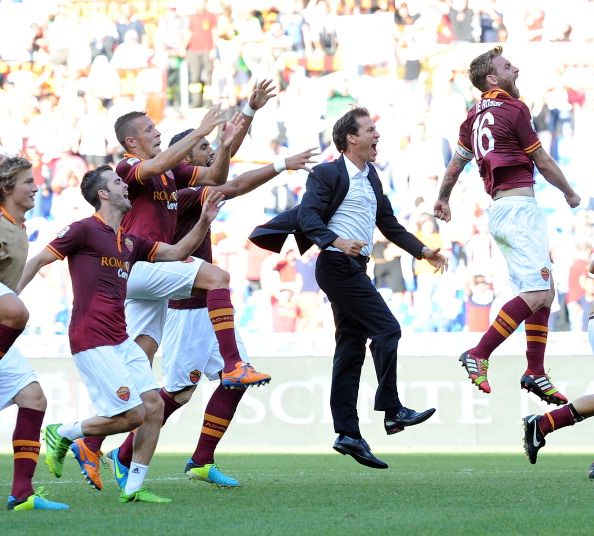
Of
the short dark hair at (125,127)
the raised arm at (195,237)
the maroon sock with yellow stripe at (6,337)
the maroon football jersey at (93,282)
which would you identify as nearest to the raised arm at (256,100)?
the short dark hair at (125,127)

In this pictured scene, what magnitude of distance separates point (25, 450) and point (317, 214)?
2.66 m

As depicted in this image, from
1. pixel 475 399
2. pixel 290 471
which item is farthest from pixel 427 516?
pixel 475 399

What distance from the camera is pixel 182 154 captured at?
7.50m

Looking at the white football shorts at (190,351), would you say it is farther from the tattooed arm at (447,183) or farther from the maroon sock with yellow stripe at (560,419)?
the maroon sock with yellow stripe at (560,419)

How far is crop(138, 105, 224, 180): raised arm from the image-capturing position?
7.47 m

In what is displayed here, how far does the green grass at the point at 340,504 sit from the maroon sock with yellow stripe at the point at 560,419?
0.38 metres

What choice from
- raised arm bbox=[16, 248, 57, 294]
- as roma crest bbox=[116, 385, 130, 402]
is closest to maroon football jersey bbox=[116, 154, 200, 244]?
raised arm bbox=[16, 248, 57, 294]

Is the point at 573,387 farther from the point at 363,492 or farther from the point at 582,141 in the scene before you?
the point at 363,492

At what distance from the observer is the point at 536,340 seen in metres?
8.30

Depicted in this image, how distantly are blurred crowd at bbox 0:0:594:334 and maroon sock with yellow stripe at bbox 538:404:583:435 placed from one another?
746 cm

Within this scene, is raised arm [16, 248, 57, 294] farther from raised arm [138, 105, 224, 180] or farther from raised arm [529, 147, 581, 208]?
raised arm [529, 147, 581, 208]

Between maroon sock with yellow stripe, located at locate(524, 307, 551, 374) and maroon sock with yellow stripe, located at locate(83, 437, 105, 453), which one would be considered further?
maroon sock with yellow stripe, located at locate(524, 307, 551, 374)

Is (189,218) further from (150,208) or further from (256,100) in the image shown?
(256,100)

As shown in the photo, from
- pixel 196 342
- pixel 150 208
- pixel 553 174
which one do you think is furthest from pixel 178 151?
pixel 553 174
